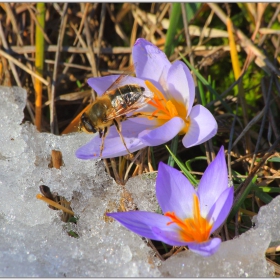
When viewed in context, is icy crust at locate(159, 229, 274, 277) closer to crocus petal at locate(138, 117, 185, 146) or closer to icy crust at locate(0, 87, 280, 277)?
icy crust at locate(0, 87, 280, 277)

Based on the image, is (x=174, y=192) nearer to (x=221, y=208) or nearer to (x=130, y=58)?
(x=221, y=208)

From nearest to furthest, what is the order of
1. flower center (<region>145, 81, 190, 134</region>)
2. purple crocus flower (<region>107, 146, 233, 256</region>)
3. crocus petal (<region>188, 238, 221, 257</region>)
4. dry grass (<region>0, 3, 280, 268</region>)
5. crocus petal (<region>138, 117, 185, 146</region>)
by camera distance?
crocus petal (<region>188, 238, 221, 257</region>)
purple crocus flower (<region>107, 146, 233, 256</region>)
crocus petal (<region>138, 117, 185, 146</region>)
flower center (<region>145, 81, 190, 134</region>)
dry grass (<region>0, 3, 280, 268</region>)

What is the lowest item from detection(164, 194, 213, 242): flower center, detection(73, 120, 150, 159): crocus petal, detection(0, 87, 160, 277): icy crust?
detection(0, 87, 160, 277): icy crust

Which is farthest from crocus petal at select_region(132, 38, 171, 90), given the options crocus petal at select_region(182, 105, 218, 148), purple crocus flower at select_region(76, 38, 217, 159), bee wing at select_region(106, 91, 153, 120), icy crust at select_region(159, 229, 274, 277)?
icy crust at select_region(159, 229, 274, 277)

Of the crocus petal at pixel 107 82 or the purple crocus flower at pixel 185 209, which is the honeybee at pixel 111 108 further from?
the purple crocus flower at pixel 185 209

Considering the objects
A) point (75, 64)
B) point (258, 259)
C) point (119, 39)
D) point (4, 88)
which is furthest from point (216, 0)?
point (258, 259)

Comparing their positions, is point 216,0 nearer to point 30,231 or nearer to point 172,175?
point 172,175
